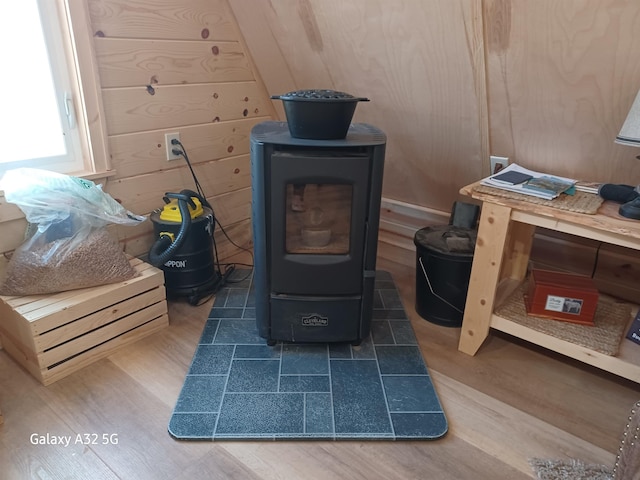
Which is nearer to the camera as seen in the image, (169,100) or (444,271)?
(444,271)

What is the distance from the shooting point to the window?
1.54 meters

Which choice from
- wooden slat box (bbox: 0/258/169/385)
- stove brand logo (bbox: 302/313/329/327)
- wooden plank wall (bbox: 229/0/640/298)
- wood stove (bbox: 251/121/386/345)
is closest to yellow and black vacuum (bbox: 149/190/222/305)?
wooden slat box (bbox: 0/258/169/385)

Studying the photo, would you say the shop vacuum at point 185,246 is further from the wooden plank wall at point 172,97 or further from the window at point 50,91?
the window at point 50,91

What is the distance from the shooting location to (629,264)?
6.27ft

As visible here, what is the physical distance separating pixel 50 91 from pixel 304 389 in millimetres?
1361

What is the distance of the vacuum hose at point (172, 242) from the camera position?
1743 mm

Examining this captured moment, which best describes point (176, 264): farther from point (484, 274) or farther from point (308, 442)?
point (484, 274)

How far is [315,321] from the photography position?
1605 millimetres

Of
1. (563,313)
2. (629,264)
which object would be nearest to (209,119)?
(563,313)

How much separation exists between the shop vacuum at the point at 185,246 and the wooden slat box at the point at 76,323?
0.41ft

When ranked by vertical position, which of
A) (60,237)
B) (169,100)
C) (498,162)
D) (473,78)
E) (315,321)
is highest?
(473,78)

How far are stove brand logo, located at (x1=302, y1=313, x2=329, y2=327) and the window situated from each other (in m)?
0.96

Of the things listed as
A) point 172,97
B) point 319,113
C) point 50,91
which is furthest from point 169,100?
point 319,113

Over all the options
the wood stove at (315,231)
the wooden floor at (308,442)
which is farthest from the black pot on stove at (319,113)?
the wooden floor at (308,442)
